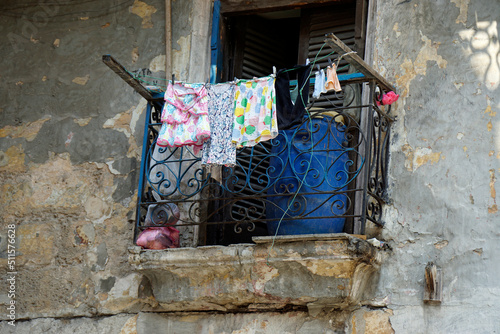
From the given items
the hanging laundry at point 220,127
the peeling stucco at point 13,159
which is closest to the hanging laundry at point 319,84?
the hanging laundry at point 220,127

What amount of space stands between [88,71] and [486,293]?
3.42 meters

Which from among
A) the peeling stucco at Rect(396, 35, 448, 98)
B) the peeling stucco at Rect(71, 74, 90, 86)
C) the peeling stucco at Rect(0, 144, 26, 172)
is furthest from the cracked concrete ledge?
the peeling stucco at Rect(71, 74, 90, 86)

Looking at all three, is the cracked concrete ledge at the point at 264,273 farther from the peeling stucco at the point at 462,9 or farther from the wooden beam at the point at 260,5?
the wooden beam at the point at 260,5

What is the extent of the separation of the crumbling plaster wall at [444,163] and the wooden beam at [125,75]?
5.24 ft

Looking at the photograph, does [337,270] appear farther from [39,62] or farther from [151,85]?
[39,62]

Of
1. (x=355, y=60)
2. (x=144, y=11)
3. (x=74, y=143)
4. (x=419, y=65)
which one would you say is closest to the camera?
(x=355, y=60)

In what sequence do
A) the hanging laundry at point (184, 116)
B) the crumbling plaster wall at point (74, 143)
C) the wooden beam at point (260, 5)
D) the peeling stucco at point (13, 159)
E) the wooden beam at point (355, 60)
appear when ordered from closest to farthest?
the wooden beam at point (355, 60), the hanging laundry at point (184, 116), the crumbling plaster wall at point (74, 143), the wooden beam at point (260, 5), the peeling stucco at point (13, 159)

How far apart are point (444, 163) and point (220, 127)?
145 cm

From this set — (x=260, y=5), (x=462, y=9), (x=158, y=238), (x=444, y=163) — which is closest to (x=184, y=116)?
(x=158, y=238)

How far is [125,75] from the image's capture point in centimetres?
568

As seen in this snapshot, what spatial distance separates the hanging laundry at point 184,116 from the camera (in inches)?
221

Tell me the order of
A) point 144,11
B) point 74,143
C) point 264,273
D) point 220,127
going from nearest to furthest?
point 264,273 → point 220,127 → point 74,143 → point 144,11

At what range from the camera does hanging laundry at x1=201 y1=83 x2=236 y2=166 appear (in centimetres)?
553

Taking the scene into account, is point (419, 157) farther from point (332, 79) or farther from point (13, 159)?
point (13, 159)
